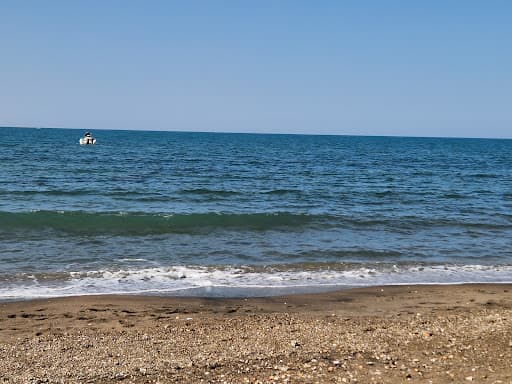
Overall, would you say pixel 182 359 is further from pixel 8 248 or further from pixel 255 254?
pixel 8 248

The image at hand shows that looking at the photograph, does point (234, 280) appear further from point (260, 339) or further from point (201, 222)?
point (201, 222)

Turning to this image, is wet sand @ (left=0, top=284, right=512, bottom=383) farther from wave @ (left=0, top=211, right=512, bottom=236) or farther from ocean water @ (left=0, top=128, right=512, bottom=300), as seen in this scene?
wave @ (left=0, top=211, right=512, bottom=236)

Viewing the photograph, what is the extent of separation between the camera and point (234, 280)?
12539mm

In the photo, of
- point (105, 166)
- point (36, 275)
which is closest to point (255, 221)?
point (36, 275)

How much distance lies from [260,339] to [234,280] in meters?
4.48

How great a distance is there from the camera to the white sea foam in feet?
37.9

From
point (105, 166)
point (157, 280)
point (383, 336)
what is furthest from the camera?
point (105, 166)

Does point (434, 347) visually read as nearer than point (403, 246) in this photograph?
Yes

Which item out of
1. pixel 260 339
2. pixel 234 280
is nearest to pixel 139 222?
pixel 234 280

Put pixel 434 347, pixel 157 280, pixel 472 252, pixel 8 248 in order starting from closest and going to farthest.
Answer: pixel 434 347
pixel 157 280
pixel 8 248
pixel 472 252

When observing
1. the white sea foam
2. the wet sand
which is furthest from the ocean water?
the wet sand

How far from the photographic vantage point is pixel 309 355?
24.1ft

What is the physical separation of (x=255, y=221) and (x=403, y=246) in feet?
20.4

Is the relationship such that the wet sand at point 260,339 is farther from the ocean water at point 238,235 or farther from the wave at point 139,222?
the wave at point 139,222
